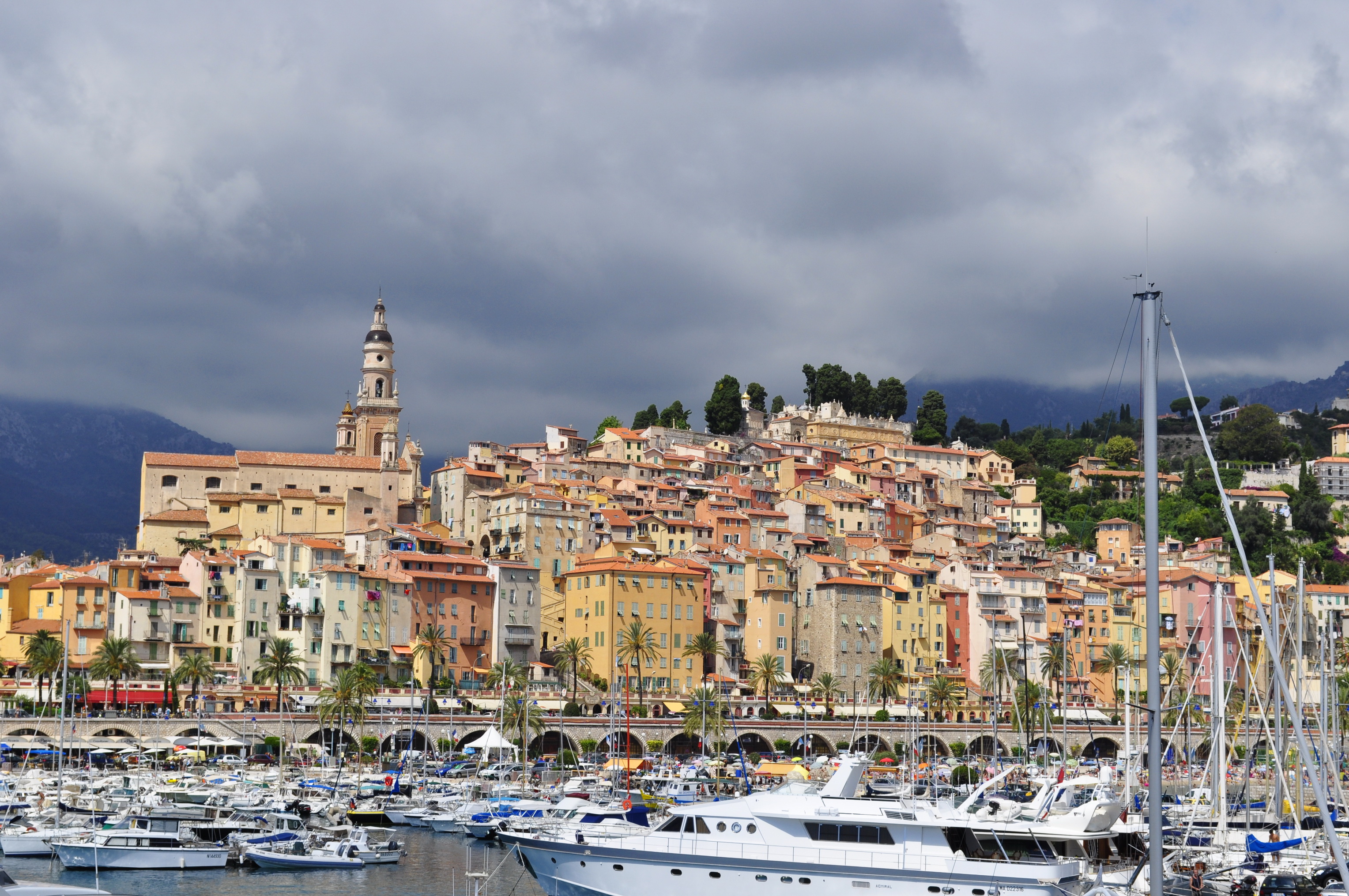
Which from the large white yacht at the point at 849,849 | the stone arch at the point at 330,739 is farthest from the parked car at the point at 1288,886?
the stone arch at the point at 330,739

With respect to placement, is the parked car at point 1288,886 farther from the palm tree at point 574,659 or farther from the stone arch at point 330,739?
the palm tree at point 574,659

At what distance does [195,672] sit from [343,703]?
1244cm

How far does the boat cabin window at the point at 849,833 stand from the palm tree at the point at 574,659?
223 ft

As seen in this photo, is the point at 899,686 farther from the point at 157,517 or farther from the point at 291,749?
the point at 157,517

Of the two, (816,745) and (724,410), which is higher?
(724,410)

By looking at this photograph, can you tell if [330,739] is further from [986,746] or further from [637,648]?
[986,746]

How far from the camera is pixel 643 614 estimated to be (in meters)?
114

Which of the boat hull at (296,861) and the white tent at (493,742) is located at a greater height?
the white tent at (493,742)

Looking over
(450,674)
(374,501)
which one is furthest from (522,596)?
(374,501)

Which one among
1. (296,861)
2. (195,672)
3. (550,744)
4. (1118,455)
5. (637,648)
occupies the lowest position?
(296,861)

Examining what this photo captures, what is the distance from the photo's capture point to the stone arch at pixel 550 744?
100188 millimetres

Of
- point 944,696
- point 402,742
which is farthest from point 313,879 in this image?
point 944,696

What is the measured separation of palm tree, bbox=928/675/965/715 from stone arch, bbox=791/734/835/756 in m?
10.3

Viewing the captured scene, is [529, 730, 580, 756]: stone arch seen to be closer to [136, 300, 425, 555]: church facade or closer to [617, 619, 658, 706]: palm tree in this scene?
[617, 619, 658, 706]: palm tree
